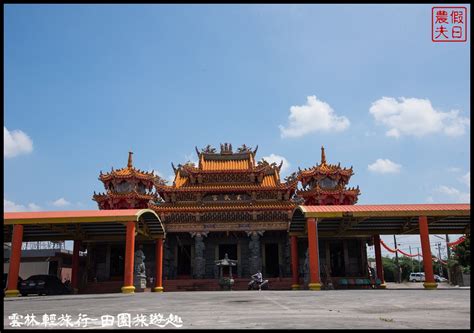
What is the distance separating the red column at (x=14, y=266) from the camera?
22.6 m

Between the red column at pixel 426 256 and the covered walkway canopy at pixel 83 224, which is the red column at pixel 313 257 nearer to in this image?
the red column at pixel 426 256

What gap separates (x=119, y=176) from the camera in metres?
38.4

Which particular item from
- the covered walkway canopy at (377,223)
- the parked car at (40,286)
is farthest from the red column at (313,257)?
the parked car at (40,286)

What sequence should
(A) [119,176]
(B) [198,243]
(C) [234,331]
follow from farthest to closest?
1. (A) [119,176]
2. (B) [198,243]
3. (C) [234,331]

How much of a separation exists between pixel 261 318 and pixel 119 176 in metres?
32.5

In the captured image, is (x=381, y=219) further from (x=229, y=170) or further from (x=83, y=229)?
(x=83, y=229)

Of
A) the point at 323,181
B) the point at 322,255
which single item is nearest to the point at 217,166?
the point at 323,181

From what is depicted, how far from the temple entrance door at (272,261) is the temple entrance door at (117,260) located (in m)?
12.0

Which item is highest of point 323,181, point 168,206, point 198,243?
point 323,181

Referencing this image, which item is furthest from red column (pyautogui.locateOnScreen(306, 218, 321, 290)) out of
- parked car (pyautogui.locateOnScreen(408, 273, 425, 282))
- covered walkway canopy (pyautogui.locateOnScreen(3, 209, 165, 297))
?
parked car (pyautogui.locateOnScreen(408, 273, 425, 282))

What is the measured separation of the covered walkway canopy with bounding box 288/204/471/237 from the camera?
23047 millimetres

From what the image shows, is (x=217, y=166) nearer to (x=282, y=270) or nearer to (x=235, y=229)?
(x=235, y=229)

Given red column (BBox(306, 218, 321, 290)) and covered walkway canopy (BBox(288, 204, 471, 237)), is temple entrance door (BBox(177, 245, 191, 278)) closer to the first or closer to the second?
covered walkway canopy (BBox(288, 204, 471, 237))

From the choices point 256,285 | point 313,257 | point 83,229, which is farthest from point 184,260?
point 313,257
